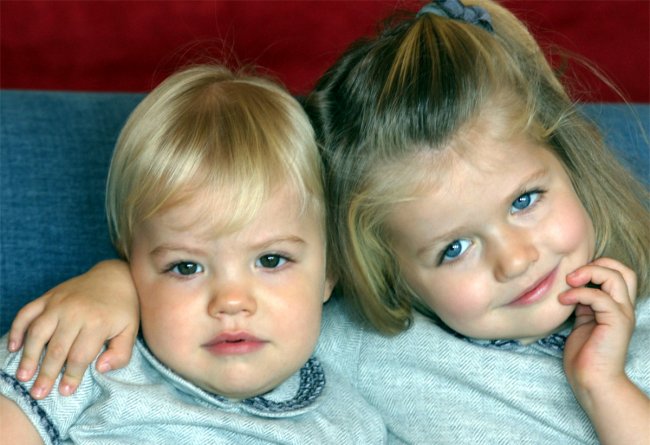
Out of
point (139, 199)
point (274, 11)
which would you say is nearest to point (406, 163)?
point (139, 199)

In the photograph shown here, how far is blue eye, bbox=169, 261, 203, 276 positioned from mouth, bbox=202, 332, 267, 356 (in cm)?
9

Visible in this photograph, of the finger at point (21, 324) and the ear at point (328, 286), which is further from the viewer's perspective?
the ear at point (328, 286)

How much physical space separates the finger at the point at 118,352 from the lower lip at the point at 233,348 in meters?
0.11

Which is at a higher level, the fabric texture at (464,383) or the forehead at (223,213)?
the forehead at (223,213)

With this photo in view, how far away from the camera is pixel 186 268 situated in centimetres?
131

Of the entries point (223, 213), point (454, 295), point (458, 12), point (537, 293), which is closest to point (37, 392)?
point (223, 213)

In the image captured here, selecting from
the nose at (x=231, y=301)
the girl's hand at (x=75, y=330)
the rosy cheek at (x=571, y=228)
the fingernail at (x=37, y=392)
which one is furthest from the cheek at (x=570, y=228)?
the fingernail at (x=37, y=392)

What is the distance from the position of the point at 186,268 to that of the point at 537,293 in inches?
18.4

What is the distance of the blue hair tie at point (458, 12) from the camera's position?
144 centimetres

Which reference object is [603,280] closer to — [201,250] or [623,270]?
[623,270]

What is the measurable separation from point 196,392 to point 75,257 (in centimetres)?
38

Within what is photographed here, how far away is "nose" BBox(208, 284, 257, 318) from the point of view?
1.26 meters

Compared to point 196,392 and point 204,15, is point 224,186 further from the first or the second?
point 204,15

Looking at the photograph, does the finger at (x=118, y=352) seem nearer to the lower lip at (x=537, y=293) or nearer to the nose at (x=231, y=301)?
the nose at (x=231, y=301)
